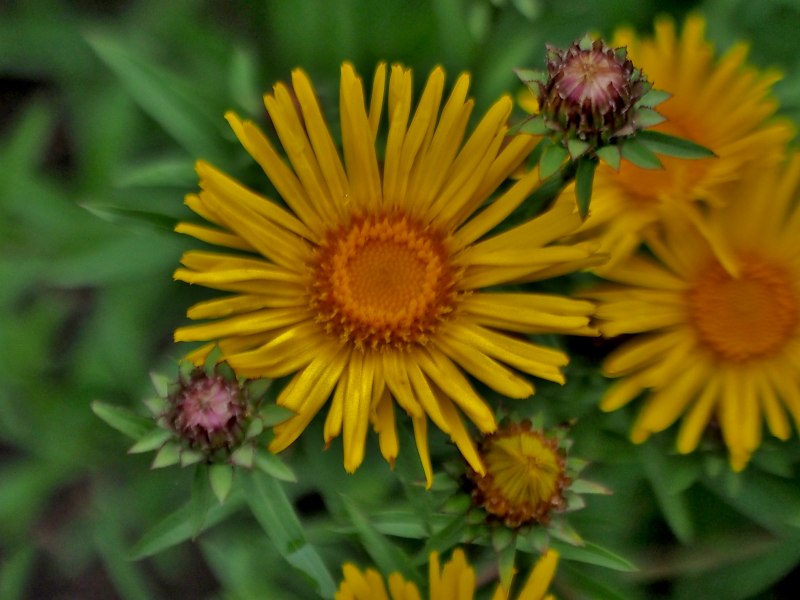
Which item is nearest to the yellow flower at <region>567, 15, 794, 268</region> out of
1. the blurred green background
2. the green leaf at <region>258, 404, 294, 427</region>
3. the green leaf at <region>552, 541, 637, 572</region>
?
the blurred green background

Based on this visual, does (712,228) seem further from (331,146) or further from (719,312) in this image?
(331,146)

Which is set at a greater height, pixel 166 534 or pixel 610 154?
pixel 610 154

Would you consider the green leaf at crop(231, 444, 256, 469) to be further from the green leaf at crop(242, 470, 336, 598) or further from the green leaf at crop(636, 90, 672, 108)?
the green leaf at crop(636, 90, 672, 108)

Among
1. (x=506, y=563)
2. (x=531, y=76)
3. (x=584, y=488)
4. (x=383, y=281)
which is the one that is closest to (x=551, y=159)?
(x=531, y=76)

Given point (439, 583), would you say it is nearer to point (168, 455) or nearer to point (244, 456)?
point (244, 456)

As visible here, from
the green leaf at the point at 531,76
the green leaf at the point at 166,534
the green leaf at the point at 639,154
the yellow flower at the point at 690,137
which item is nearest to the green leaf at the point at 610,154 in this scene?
the green leaf at the point at 639,154

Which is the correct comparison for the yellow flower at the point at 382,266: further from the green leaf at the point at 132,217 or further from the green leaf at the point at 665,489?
the green leaf at the point at 665,489
